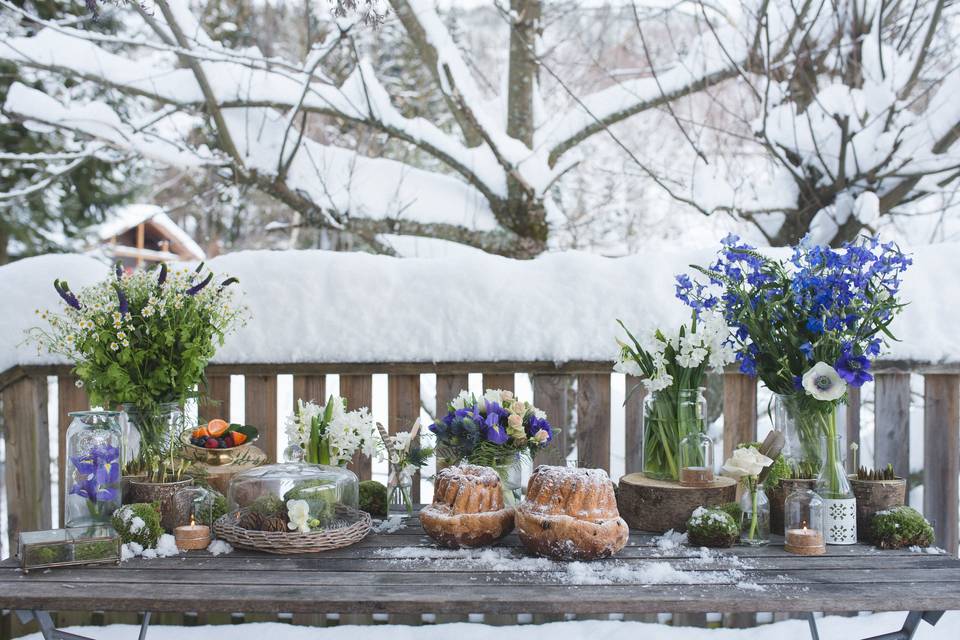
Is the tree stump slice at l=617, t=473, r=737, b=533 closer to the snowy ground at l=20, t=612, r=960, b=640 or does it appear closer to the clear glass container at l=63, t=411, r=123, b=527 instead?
the snowy ground at l=20, t=612, r=960, b=640

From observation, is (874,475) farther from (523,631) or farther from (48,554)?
(48,554)

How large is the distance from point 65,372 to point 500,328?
1546 mm

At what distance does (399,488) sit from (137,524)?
2.24 ft

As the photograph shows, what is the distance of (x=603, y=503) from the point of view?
1.70m

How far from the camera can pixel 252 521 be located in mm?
1796

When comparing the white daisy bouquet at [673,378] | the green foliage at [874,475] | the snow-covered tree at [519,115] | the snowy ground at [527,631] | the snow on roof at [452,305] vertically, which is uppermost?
the snow-covered tree at [519,115]

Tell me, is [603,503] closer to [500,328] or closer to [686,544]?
[686,544]

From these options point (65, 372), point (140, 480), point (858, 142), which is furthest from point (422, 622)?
point (858, 142)

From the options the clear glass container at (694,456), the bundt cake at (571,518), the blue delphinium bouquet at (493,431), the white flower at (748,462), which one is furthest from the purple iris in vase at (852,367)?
the blue delphinium bouquet at (493,431)

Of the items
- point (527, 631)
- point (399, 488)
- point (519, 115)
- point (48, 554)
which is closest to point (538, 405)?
point (399, 488)

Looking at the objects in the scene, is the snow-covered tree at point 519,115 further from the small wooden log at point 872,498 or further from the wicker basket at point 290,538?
the wicker basket at point 290,538

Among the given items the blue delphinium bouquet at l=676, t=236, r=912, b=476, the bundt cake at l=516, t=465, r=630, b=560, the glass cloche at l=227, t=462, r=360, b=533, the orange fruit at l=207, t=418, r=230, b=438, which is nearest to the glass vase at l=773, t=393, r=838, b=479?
the blue delphinium bouquet at l=676, t=236, r=912, b=476

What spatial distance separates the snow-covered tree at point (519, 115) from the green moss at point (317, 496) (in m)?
1.96

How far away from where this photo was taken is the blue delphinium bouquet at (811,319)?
1747mm
